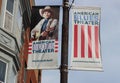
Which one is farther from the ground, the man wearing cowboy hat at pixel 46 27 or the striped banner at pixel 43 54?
the man wearing cowboy hat at pixel 46 27

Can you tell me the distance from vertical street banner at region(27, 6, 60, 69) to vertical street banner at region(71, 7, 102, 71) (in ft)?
1.79

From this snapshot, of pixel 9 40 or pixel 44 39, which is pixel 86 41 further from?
pixel 9 40

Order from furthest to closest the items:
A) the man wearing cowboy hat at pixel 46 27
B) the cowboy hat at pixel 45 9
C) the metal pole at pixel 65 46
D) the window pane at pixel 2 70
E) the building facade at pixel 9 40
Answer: the building facade at pixel 9 40 < the window pane at pixel 2 70 < the cowboy hat at pixel 45 9 < the man wearing cowboy hat at pixel 46 27 < the metal pole at pixel 65 46

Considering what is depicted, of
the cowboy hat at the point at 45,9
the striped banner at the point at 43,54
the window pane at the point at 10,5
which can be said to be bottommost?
the striped banner at the point at 43,54

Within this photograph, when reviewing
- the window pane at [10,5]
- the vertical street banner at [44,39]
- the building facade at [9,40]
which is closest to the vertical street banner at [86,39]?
the vertical street banner at [44,39]

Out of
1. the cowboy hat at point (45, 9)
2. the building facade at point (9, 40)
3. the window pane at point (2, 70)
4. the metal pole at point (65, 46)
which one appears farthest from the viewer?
the building facade at point (9, 40)

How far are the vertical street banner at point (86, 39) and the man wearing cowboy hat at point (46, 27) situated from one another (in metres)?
0.65

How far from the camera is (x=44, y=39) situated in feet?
38.6

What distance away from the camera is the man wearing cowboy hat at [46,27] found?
11.8m

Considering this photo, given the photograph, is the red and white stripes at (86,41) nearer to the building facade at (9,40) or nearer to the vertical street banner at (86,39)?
the vertical street banner at (86,39)

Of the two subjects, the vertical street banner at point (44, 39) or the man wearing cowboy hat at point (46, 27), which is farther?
the man wearing cowboy hat at point (46, 27)

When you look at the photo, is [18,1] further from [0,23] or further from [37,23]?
[37,23]

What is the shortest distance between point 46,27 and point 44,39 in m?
0.38

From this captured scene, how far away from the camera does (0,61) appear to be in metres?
18.7
